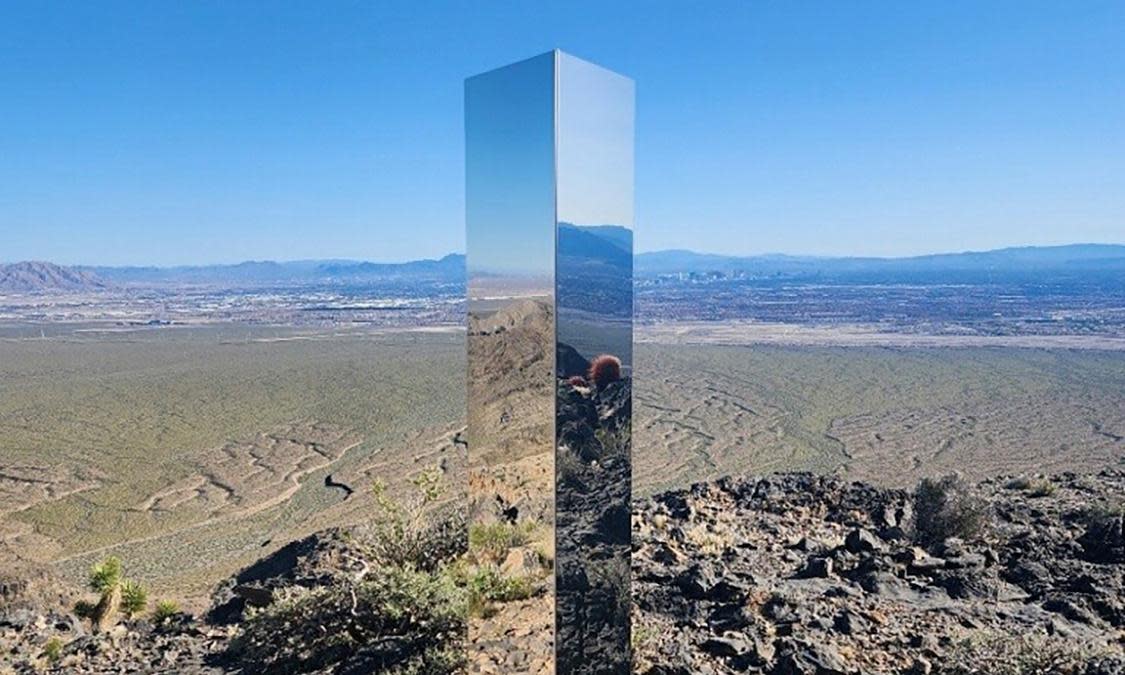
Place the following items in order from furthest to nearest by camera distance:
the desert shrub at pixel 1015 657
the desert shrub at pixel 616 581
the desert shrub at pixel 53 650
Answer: the desert shrub at pixel 53 650 < the desert shrub at pixel 1015 657 < the desert shrub at pixel 616 581

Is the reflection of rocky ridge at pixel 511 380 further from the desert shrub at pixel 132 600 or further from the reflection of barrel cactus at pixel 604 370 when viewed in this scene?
the desert shrub at pixel 132 600

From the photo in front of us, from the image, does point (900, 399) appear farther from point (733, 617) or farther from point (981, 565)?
point (733, 617)

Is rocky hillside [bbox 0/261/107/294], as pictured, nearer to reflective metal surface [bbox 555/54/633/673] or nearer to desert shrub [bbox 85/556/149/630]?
desert shrub [bbox 85/556/149/630]

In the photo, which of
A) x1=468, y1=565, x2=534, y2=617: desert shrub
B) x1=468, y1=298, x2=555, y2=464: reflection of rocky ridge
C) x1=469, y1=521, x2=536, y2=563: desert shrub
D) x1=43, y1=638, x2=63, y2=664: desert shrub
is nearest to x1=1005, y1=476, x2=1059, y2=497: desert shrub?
x1=468, y1=565, x2=534, y2=617: desert shrub

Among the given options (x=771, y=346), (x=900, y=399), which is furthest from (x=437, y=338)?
(x=900, y=399)

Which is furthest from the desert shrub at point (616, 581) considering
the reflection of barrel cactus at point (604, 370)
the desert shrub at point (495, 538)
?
the reflection of barrel cactus at point (604, 370)

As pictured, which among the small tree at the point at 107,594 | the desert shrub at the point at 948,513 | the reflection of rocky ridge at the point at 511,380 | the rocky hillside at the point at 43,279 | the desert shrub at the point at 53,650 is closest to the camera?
the reflection of rocky ridge at the point at 511,380

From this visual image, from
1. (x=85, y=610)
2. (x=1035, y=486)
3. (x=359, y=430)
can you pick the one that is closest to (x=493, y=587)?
(x=85, y=610)
